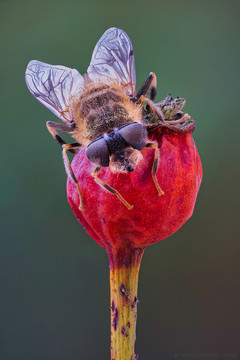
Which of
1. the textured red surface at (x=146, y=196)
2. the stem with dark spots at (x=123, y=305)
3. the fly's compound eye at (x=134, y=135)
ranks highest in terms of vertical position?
the fly's compound eye at (x=134, y=135)

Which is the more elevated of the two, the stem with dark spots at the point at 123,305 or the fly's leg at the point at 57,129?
the fly's leg at the point at 57,129

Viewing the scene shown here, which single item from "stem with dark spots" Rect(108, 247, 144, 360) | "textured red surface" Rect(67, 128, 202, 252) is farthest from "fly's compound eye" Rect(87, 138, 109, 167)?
"stem with dark spots" Rect(108, 247, 144, 360)

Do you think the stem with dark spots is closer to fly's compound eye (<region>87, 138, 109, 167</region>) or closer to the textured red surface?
the textured red surface

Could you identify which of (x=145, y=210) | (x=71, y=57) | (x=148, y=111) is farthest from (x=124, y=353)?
(x=71, y=57)

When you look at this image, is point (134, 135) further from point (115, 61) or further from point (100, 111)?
point (115, 61)

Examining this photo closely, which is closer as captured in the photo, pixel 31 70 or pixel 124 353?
pixel 124 353

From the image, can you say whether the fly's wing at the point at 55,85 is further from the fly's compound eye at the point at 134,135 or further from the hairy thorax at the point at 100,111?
the fly's compound eye at the point at 134,135

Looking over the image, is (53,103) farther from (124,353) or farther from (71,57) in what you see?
(71,57)

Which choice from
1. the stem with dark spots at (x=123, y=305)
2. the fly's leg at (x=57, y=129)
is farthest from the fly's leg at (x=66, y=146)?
the stem with dark spots at (x=123, y=305)
